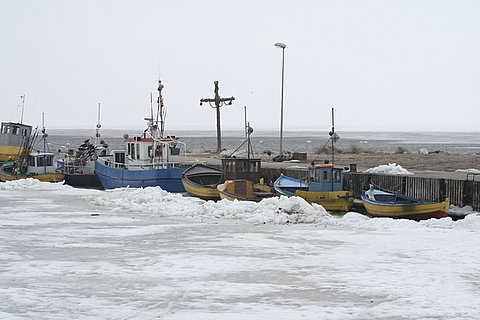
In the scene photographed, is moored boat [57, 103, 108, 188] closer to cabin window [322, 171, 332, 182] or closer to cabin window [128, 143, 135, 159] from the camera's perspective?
cabin window [128, 143, 135, 159]

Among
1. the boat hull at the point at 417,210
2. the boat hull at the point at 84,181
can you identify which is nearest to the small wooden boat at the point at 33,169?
the boat hull at the point at 84,181

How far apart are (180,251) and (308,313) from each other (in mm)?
5455

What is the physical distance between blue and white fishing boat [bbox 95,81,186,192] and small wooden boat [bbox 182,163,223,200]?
1227mm

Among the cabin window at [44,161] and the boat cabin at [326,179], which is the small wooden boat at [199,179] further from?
the cabin window at [44,161]

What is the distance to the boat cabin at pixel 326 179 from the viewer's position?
2619cm

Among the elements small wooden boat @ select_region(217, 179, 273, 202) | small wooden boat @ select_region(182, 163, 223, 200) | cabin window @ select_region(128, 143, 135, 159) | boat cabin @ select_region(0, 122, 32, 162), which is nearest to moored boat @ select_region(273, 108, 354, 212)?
small wooden boat @ select_region(217, 179, 273, 202)

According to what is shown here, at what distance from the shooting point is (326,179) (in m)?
26.2

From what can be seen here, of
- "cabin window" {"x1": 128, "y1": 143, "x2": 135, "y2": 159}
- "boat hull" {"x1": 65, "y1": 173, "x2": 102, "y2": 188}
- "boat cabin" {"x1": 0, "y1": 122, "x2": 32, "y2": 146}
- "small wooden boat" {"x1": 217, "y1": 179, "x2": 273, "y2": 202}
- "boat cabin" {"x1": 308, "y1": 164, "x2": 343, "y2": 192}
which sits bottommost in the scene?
"boat hull" {"x1": 65, "y1": 173, "x2": 102, "y2": 188}

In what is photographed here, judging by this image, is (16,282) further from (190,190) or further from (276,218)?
(190,190)

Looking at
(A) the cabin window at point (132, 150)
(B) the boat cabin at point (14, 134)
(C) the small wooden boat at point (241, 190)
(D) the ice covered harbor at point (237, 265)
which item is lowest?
(D) the ice covered harbor at point (237, 265)

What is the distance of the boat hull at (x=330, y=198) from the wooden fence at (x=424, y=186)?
2964mm

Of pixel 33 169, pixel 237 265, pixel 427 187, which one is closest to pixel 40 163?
pixel 33 169

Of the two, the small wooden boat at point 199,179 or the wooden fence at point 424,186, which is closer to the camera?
the wooden fence at point 424,186

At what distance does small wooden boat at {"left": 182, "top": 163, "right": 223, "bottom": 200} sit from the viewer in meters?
31.3
